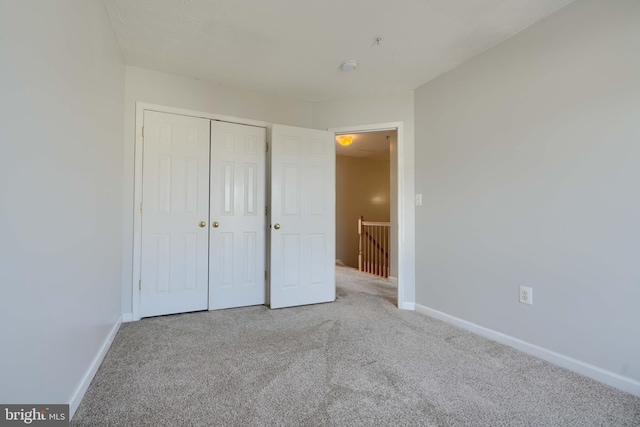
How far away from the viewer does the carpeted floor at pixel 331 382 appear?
134 centimetres

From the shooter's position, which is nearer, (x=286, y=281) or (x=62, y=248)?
(x=62, y=248)

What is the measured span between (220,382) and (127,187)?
1.94 m

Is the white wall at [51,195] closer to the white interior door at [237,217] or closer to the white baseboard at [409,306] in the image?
the white interior door at [237,217]

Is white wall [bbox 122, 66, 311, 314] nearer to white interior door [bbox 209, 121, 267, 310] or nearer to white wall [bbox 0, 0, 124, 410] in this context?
white interior door [bbox 209, 121, 267, 310]

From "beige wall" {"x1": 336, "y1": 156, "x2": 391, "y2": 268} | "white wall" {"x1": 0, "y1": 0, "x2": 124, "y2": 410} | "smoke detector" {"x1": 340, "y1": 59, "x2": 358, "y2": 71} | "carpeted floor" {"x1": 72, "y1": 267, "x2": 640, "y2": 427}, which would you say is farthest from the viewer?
"beige wall" {"x1": 336, "y1": 156, "x2": 391, "y2": 268}

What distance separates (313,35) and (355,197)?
4.88 metres

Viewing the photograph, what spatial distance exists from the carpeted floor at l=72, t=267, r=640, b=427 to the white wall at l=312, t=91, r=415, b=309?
644 mm

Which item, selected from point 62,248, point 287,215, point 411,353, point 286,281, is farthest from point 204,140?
point 411,353

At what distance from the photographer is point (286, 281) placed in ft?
10.1

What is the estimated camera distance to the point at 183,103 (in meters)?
2.88

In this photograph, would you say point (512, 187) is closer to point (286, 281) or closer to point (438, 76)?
point (438, 76)

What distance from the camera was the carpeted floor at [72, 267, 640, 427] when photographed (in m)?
1.34

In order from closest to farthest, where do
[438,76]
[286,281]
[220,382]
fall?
[220,382] < [438,76] < [286,281]

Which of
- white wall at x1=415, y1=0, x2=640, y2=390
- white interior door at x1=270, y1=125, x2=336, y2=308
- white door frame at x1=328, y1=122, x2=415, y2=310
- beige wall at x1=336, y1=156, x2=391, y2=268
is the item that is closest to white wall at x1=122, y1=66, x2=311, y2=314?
white interior door at x1=270, y1=125, x2=336, y2=308
